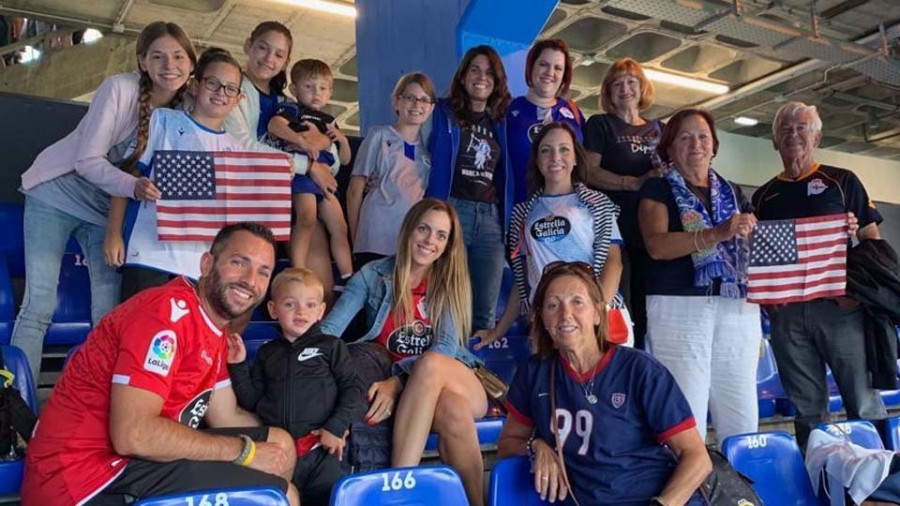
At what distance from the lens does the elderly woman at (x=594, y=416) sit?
7.15 feet

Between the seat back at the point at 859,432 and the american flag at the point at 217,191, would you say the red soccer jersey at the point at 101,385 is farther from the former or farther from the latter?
the seat back at the point at 859,432

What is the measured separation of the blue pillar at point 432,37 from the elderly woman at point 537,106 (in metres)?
1.25

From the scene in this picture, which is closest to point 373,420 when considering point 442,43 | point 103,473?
point 103,473

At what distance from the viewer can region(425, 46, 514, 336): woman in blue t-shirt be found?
12.4 ft

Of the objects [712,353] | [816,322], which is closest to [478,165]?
[712,353]

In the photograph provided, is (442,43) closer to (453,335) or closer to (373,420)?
(453,335)

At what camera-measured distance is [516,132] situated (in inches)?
156

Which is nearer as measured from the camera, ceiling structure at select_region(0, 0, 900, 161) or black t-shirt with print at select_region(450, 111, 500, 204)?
black t-shirt with print at select_region(450, 111, 500, 204)

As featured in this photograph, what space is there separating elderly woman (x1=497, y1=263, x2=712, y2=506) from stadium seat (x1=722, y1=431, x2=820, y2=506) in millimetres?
616

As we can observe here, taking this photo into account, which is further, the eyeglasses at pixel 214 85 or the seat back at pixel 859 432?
the eyeglasses at pixel 214 85

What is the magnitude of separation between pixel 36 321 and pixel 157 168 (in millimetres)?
722

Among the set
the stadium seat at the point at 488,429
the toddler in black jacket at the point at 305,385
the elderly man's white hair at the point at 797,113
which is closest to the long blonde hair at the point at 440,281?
the stadium seat at the point at 488,429

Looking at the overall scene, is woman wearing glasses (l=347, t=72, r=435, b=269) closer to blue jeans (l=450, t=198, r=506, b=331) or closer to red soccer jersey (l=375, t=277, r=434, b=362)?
blue jeans (l=450, t=198, r=506, b=331)

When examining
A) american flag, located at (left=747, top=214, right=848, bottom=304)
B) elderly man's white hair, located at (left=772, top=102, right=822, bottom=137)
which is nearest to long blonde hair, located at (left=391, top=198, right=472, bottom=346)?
american flag, located at (left=747, top=214, right=848, bottom=304)
